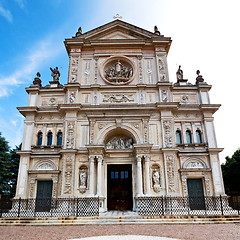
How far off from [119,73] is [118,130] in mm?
5693

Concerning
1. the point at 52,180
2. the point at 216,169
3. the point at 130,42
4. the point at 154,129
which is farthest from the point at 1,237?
the point at 130,42

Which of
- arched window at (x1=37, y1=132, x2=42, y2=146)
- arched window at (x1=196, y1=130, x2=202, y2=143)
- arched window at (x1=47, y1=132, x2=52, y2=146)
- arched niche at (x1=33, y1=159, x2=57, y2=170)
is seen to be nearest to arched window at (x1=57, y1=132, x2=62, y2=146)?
arched window at (x1=47, y1=132, x2=52, y2=146)

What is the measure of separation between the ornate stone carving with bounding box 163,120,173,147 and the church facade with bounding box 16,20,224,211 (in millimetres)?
83

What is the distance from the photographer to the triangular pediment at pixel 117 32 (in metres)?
22.3

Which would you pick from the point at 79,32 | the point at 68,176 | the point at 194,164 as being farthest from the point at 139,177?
the point at 79,32

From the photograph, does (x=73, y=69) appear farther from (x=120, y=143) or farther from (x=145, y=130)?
(x=145, y=130)

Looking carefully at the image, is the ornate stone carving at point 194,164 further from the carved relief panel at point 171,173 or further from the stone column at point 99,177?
the stone column at point 99,177

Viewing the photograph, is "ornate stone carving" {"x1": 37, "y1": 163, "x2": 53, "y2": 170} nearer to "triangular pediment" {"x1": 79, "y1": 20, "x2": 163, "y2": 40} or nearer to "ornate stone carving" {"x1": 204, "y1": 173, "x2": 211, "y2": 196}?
"ornate stone carving" {"x1": 204, "y1": 173, "x2": 211, "y2": 196}

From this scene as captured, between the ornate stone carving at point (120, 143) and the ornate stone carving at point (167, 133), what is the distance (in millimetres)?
2985

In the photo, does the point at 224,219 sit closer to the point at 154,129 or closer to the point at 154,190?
the point at 154,190

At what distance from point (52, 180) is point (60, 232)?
820 cm

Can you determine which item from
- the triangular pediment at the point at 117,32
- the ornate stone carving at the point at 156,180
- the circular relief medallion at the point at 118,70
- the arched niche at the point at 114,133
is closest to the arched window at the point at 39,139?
the arched niche at the point at 114,133

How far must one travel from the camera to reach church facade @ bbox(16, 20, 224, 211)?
17.4m

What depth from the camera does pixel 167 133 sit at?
1847 centimetres
